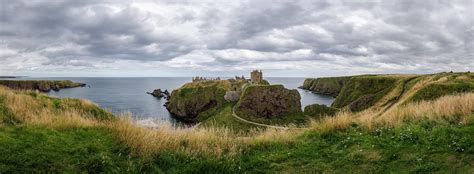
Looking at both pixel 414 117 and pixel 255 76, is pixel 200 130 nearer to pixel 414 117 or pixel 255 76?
pixel 414 117

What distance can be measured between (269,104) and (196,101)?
37.7 m

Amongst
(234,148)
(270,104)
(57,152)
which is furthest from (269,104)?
(57,152)

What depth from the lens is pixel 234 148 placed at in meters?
10.2

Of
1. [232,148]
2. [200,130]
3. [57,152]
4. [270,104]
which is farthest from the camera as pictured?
[270,104]

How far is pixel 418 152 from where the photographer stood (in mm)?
9484

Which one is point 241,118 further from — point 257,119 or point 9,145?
point 9,145

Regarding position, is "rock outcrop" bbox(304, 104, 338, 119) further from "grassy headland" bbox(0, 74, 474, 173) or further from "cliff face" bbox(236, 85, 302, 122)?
"grassy headland" bbox(0, 74, 474, 173)

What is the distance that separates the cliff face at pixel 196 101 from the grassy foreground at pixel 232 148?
304ft

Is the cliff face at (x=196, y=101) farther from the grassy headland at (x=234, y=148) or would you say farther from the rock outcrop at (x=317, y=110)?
the grassy headland at (x=234, y=148)

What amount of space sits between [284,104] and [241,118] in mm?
13331

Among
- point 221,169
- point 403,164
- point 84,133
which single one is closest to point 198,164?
point 221,169

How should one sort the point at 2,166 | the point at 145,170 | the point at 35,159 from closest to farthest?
the point at 2,166 < the point at 35,159 < the point at 145,170

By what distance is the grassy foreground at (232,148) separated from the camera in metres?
8.38

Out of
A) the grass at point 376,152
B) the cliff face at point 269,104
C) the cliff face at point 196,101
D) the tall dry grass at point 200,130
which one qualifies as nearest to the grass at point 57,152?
the tall dry grass at point 200,130
